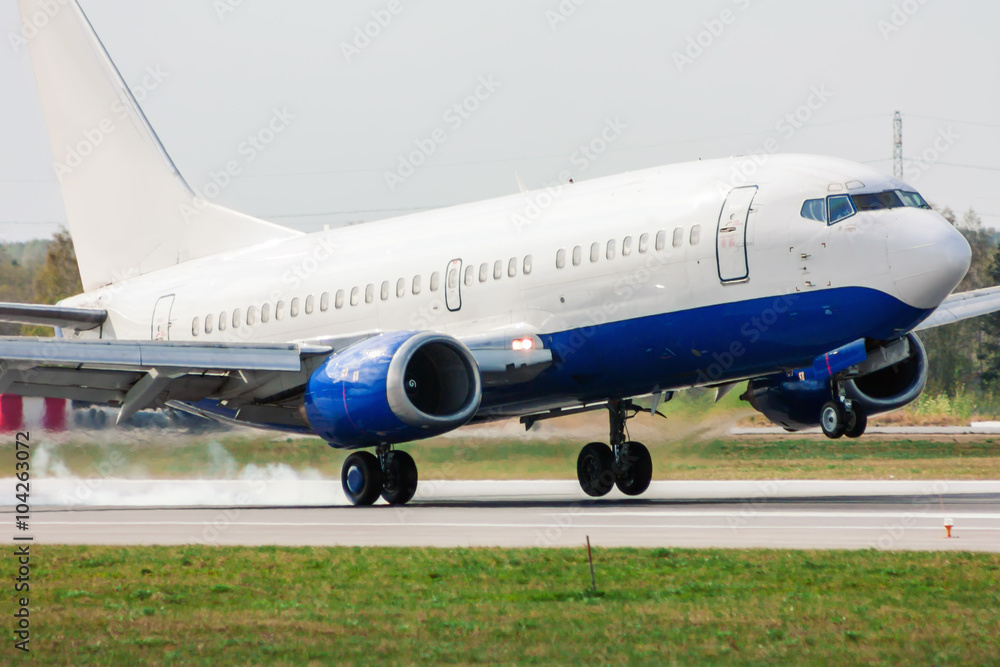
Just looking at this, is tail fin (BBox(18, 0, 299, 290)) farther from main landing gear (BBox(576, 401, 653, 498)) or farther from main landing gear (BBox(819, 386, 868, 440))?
main landing gear (BBox(819, 386, 868, 440))

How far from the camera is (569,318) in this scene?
798 inches

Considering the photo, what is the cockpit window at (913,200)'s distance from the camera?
18281 millimetres

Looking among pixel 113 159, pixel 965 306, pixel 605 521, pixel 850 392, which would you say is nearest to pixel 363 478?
pixel 605 521

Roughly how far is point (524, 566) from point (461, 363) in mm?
7286

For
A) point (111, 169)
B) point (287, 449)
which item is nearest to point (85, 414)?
point (287, 449)

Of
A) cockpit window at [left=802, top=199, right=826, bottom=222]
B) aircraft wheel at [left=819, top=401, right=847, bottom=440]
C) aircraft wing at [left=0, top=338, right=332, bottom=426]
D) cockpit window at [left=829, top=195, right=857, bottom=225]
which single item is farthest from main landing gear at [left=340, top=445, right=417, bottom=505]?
cockpit window at [left=829, top=195, right=857, bottom=225]

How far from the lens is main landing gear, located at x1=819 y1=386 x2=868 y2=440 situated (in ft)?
62.5

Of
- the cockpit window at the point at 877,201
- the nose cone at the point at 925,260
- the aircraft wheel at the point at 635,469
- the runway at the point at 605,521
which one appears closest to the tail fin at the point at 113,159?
the runway at the point at 605,521

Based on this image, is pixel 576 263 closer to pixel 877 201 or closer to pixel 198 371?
pixel 877 201

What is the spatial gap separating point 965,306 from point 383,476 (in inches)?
438

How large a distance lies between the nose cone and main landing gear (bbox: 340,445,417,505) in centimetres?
829

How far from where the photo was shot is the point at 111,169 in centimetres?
2902

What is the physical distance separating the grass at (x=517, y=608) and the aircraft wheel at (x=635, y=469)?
31.3 ft

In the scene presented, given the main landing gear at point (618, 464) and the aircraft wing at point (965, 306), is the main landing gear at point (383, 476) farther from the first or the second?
the aircraft wing at point (965, 306)
